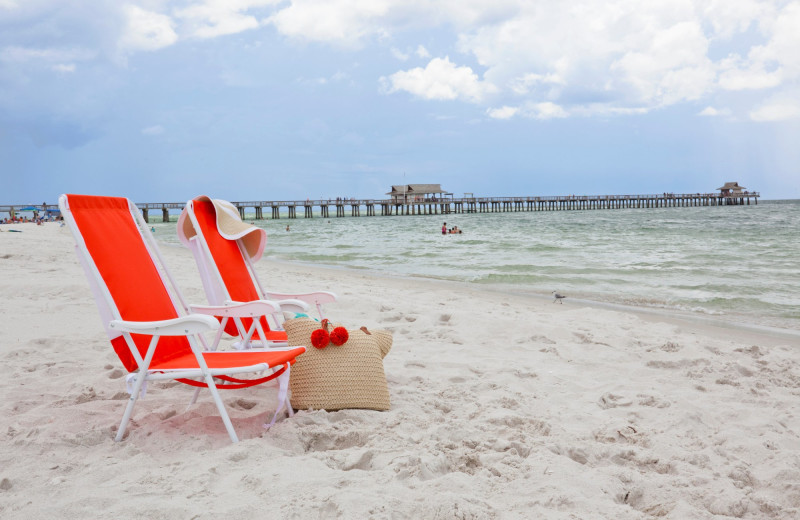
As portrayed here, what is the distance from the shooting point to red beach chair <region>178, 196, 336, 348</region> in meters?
3.33

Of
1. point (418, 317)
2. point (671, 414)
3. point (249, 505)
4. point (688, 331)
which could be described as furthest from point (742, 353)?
point (249, 505)

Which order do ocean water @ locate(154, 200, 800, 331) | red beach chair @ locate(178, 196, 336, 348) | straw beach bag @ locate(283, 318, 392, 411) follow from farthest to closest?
ocean water @ locate(154, 200, 800, 331) < red beach chair @ locate(178, 196, 336, 348) < straw beach bag @ locate(283, 318, 392, 411)

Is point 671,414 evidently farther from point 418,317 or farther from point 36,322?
point 36,322

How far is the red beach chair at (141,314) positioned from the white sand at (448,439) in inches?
9.6

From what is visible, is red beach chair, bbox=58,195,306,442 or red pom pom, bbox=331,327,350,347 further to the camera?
red pom pom, bbox=331,327,350,347

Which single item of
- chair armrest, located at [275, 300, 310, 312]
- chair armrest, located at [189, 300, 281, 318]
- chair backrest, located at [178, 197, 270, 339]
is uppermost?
chair backrest, located at [178, 197, 270, 339]

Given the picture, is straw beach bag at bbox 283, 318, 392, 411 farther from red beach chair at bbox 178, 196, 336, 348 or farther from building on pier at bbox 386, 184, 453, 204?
building on pier at bbox 386, 184, 453, 204

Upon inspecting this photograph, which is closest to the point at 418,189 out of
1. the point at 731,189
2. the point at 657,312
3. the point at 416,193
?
the point at 416,193

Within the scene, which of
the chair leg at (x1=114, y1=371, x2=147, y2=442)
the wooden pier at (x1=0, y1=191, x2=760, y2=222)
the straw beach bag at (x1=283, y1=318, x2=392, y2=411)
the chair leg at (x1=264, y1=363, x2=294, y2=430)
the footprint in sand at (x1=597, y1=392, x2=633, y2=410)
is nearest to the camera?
the chair leg at (x1=114, y1=371, x2=147, y2=442)

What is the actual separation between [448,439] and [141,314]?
4.74 feet

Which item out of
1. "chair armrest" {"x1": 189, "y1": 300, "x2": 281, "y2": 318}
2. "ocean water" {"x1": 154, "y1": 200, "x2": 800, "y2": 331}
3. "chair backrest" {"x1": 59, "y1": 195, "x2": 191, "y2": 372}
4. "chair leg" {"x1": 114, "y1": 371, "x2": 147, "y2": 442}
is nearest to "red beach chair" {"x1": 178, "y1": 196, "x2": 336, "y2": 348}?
"chair armrest" {"x1": 189, "y1": 300, "x2": 281, "y2": 318}

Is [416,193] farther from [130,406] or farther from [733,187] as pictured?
[130,406]

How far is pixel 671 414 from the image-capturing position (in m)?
2.83

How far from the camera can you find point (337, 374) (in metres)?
2.86
